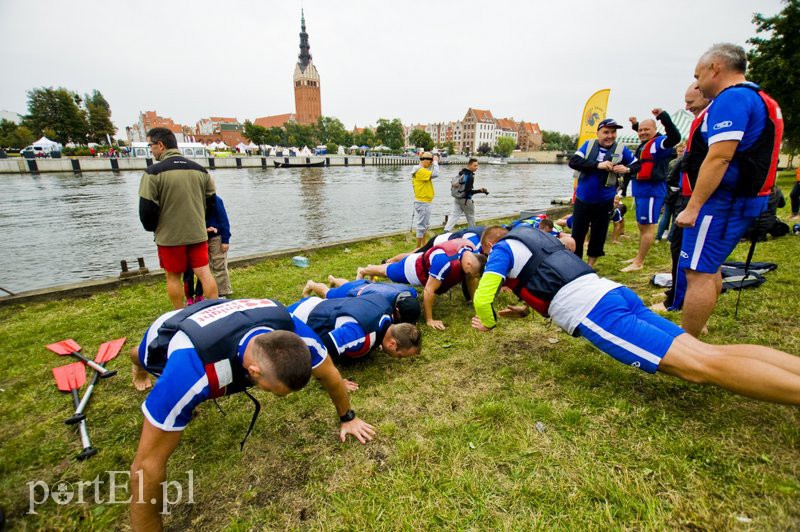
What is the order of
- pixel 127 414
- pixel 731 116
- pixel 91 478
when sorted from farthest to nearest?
pixel 127 414 < pixel 731 116 < pixel 91 478

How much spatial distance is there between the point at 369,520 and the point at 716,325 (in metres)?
3.90

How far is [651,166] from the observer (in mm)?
5926

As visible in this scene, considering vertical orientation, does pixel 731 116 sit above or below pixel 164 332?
above

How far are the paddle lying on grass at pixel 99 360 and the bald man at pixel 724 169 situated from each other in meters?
5.02

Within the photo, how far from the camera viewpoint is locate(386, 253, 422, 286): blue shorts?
500cm

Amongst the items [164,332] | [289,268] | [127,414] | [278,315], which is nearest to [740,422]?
[278,315]

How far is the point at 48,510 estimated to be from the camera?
7.22 feet

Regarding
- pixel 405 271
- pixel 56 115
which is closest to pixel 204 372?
pixel 405 271

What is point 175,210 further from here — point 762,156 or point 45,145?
point 45,145

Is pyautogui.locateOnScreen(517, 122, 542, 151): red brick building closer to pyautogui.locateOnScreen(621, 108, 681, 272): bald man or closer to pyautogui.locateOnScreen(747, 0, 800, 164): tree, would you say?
pyautogui.locateOnScreen(747, 0, 800, 164): tree

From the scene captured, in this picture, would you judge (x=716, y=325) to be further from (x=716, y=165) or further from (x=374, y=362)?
(x=374, y=362)

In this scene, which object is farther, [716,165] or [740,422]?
[716,165]

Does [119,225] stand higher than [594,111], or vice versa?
[594,111]

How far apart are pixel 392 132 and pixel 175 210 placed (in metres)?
121
